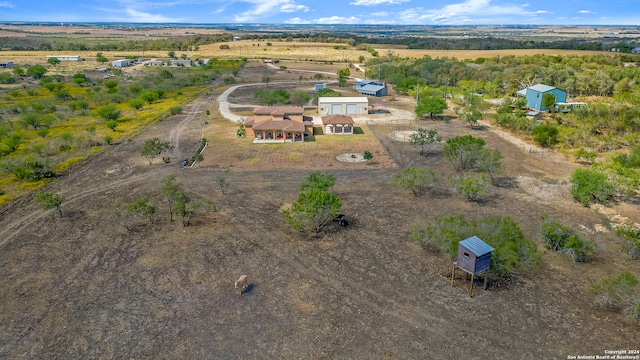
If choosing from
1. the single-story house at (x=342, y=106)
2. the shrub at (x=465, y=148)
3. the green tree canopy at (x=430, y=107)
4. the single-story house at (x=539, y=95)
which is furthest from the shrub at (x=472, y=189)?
the single-story house at (x=539, y=95)

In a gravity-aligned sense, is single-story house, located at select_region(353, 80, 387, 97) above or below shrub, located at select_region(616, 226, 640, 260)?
above

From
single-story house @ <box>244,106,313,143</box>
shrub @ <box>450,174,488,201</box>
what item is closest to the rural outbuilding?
shrub @ <box>450,174,488,201</box>

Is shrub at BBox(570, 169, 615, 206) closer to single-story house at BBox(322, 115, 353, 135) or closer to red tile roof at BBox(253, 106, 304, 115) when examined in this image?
single-story house at BBox(322, 115, 353, 135)

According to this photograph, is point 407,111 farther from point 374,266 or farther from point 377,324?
point 377,324

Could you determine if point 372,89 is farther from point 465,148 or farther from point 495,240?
point 495,240

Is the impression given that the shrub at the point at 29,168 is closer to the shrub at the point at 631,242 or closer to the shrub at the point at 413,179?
the shrub at the point at 413,179

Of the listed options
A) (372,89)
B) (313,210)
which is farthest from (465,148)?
(372,89)
